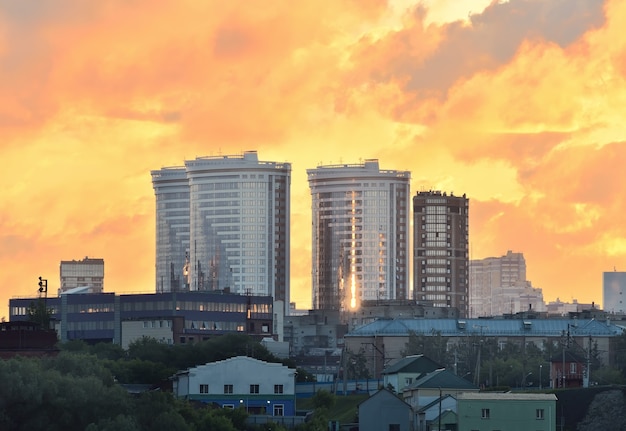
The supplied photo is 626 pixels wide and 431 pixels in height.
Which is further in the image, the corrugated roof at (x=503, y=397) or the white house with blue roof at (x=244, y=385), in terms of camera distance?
the white house with blue roof at (x=244, y=385)

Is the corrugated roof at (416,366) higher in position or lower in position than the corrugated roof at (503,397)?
higher

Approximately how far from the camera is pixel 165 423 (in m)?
133

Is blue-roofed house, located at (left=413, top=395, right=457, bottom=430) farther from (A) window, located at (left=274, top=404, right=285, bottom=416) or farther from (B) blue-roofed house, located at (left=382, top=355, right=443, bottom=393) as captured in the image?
(B) blue-roofed house, located at (left=382, top=355, right=443, bottom=393)

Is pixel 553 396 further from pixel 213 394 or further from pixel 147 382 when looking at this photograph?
pixel 147 382

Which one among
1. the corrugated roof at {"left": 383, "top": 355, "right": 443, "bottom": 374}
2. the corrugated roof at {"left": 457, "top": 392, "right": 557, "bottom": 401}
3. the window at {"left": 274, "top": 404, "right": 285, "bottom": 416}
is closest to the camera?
the corrugated roof at {"left": 457, "top": 392, "right": 557, "bottom": 401}

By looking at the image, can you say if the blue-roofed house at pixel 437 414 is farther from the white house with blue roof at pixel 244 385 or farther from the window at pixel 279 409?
the white house with blue roof at pixel 244 385

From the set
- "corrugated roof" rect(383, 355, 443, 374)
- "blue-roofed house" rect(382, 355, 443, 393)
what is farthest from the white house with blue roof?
"corrugated roof" rect(383, 355, 443, 374)

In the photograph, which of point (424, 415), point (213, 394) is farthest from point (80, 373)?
point (424, 415)

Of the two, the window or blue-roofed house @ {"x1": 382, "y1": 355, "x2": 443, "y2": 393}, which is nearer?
the window

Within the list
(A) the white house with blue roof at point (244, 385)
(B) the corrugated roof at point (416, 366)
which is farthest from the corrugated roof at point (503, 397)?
(B) the corrugated roof at point (416, 366)

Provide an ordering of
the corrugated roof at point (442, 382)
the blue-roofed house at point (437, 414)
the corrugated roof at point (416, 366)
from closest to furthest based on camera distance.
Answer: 1. the blue-roofed house at point (437, 414)
2. the corrugated roof at point (442, 382)
3. the corrugated roof at point (416, 366)

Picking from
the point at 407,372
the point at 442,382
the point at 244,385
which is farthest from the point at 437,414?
the point at 407,372

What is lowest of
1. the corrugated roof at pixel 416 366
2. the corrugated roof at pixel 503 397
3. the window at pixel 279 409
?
the window at pixel 279 409

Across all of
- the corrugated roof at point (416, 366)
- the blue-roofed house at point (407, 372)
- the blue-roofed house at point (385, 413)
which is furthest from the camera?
the corrugated roof at point (416, 366)
